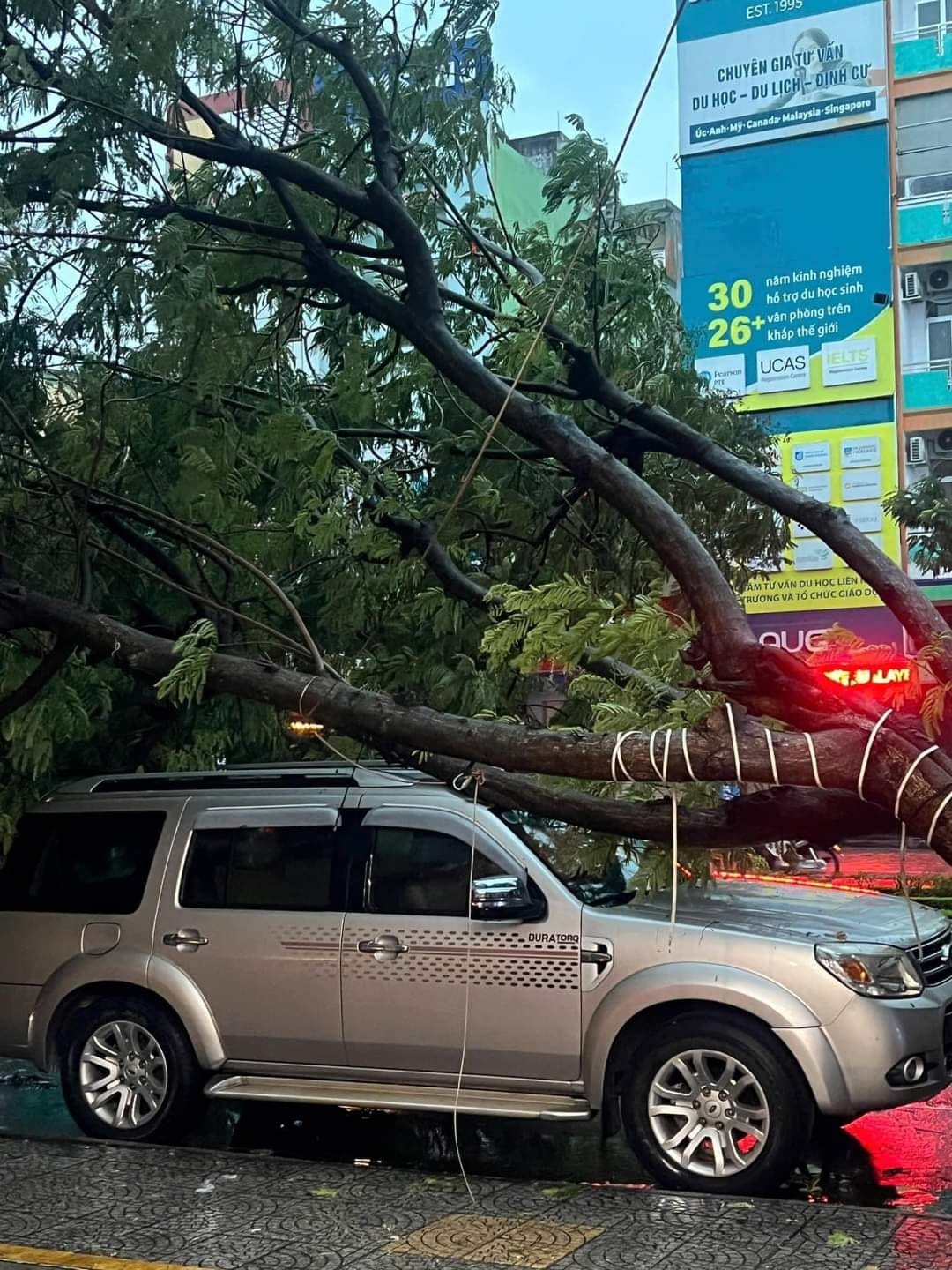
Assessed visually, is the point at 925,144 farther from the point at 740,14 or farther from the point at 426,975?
the point at 426,975

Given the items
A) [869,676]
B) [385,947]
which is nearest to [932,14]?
[385,947]

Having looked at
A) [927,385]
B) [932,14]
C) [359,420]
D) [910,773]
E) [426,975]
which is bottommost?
[426,975]

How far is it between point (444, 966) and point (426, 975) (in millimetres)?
110

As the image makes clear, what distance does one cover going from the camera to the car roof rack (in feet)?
24.9

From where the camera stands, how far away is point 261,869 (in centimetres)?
768

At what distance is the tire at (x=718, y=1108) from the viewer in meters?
6.18

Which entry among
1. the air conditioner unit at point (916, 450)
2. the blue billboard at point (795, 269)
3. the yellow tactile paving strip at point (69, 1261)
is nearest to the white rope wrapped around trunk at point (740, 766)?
the yellow tactile paving strip at point (69, 1261)

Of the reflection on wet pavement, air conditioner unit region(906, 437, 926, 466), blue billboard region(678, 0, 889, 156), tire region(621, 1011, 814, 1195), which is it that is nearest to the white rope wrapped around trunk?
tire region(621, 1011, 814, 1195)

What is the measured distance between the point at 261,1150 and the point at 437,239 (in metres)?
5.68

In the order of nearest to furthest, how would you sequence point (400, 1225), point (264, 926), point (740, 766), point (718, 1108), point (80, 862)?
point (740, 766) < point (400, 1225) < point (718, 1108) < point (264, 926) < point (80, 862)

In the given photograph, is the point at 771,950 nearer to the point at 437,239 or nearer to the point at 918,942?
the point at 918,942

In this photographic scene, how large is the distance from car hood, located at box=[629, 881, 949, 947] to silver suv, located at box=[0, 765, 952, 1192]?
24 millimetres

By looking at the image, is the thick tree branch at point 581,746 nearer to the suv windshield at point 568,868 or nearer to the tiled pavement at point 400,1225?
the suv windshield at point 568,868

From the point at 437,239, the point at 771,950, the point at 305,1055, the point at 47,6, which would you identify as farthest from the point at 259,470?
the point at 771,950
